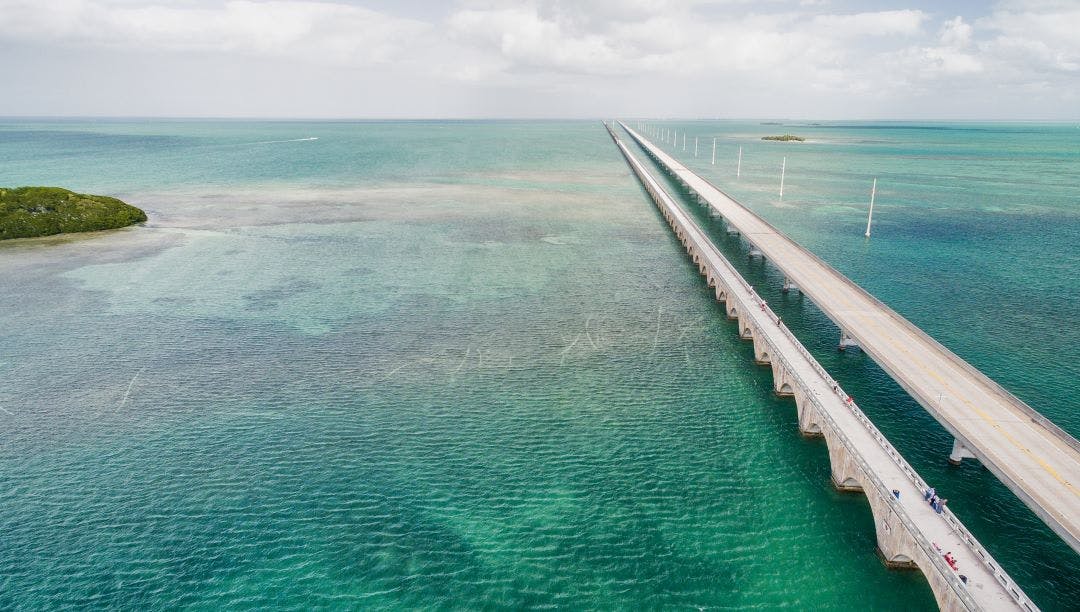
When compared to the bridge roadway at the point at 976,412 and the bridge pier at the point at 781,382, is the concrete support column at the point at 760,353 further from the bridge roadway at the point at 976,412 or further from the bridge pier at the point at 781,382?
the bridge roadway at the point at 976,412

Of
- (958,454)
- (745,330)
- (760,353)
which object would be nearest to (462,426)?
(760,353)

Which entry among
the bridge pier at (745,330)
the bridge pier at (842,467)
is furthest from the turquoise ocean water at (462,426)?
the bridge pier at (745,330)

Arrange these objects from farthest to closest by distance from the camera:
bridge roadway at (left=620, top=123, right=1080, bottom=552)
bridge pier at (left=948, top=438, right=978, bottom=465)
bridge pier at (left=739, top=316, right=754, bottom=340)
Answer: bridge pier at (left=739, top=316, right=754, bottom=340) < bridge pier at (left=948, top=438, right=978, bottom=465) < bridge roadway at (left=620, top=123, right=1080, bottom=552)

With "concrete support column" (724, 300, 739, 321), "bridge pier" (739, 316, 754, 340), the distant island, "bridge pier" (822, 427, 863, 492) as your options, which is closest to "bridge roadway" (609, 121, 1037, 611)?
"bridge pier" (822, 427, 863, 492)

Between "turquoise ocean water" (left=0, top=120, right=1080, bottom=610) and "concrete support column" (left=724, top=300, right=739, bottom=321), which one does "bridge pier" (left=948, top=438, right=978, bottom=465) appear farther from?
"concrete support column" (left=724, top=300, right=739, bottom=321)

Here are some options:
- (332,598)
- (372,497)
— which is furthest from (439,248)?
(332,598)

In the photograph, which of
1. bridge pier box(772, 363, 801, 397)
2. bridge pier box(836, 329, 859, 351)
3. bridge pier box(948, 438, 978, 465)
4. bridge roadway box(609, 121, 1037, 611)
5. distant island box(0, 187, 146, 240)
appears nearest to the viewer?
bridge roadway box(609, 121, 1037, 611)

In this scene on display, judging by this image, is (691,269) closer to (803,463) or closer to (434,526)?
(803,463)
